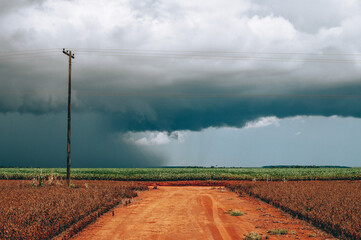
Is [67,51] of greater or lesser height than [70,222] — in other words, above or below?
above

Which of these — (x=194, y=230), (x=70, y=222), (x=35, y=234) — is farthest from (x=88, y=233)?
(x=194, y=230)

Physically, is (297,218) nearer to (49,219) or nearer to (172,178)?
(49,219)

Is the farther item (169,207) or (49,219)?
(169,207)

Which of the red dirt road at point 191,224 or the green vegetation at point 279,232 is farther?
the green vegetation at point 279,232

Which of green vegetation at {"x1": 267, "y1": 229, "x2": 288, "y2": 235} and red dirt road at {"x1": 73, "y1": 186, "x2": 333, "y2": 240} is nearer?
red dirt road at {"x1": 73, "y1": 186, "x2": 333, "y2": 240}

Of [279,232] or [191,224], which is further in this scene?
[191,224]

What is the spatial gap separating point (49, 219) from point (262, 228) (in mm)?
8753

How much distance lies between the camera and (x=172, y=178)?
47719 mm

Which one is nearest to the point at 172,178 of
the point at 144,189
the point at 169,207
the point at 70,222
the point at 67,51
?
the point at 144,189

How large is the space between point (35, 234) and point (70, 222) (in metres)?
2.57

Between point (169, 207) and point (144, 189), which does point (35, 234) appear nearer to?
point (169, 207)

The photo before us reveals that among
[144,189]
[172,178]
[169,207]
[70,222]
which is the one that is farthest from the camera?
[172,178]

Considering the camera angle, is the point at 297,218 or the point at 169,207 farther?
the point at 169,207

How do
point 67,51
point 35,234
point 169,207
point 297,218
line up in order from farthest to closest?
point 67,51, point 169,207, point 297,218, point 35,234
